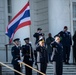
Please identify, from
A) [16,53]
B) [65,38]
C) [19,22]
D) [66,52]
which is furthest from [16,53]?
[66,52]

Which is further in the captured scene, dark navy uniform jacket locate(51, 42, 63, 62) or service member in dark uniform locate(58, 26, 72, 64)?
service member in dark uniform locate(58, 26, 72, 64)

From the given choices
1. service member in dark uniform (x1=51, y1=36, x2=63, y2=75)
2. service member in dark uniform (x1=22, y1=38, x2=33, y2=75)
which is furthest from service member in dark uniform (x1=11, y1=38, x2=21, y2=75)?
service member in dark uniform (x1=51, y1=36, x2=63, y2=75)

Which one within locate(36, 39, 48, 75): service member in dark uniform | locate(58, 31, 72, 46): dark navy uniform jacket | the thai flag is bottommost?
locate(36, 39, 48, 75): service member in dark uniform

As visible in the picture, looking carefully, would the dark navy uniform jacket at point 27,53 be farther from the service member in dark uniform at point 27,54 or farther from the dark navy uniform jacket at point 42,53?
the dark navy uniform jacket at point 42,53

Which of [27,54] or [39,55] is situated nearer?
[39,55]

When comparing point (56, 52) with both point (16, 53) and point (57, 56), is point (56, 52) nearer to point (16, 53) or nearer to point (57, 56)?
point (57, 56)

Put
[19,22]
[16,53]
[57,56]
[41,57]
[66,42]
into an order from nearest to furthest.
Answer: [41,57] → [57,56] → [19,22] → [16,53] → [66,42]

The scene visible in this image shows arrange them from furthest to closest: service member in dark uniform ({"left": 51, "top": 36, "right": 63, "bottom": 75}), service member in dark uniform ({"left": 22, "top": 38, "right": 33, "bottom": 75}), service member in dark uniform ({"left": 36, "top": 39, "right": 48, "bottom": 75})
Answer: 1. service member in dark uniform ({"left": 22, "top": 38, "right": 33, "bottom": 75})
2. service member in dark uniform ({"left": 51, "top": 36, "right": 63, "bottom": 75})
3. service member in dark uniform ({"left": 36, "top": 39, "right": 48, "bottom": 75})

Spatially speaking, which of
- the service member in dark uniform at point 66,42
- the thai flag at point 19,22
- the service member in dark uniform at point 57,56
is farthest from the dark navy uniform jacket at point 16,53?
the service member in dark uniform at point 66,42

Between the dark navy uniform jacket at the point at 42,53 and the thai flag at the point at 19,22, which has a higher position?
the thai flag at the point at 19,22

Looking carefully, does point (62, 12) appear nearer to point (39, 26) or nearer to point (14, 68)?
point (39, 26)

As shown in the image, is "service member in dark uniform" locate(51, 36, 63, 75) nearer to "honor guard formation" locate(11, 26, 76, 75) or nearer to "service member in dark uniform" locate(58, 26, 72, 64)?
"honor guard formation" locate(11, 26, 76, 75)

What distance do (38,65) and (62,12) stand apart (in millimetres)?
6503

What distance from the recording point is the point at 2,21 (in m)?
35.1
